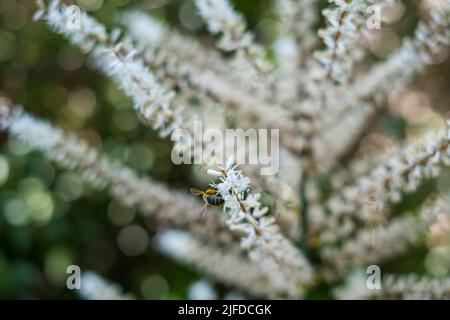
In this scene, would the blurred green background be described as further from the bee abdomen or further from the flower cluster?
the bee abdomen

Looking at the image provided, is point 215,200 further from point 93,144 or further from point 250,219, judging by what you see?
point 93,144

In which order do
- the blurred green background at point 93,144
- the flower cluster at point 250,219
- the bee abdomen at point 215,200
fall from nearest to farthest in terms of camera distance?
the flower cluster at point 250,219 < the bee abdomen at point 215,200 < the blurred green background at point 93,144

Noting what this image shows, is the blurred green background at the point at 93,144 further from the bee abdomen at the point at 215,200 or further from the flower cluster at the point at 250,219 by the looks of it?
the bee abdomen at the point at 215,200

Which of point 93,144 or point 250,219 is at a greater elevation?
point 93,144

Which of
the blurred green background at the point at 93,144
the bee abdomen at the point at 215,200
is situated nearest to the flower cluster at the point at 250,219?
the bee abdomen at the point at 215,200

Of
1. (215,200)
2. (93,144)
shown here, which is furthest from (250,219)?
(93,144)

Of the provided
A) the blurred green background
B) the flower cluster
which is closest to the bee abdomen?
the flower cluster

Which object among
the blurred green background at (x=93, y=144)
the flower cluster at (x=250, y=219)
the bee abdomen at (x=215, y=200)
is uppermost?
the blurred green background at (x=93, y=144)

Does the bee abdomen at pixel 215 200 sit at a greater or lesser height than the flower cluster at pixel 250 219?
greater
